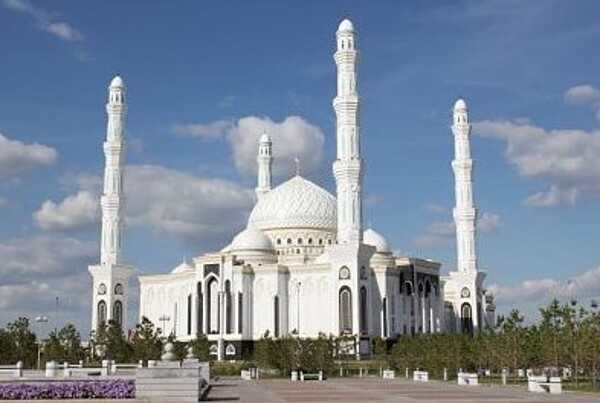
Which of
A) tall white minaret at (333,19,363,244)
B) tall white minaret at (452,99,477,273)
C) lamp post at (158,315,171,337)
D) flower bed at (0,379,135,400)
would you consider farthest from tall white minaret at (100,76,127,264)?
flower bed at (0,379,135,400)

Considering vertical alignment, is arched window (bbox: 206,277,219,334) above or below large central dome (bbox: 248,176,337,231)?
below

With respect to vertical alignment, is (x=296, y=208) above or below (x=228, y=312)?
above

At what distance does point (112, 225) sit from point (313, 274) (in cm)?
1807

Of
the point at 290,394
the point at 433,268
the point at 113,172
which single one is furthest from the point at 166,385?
the point at 433,268

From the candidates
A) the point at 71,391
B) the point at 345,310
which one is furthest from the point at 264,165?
the point at 71,391

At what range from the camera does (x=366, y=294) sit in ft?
227

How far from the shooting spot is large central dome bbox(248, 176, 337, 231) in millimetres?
82438

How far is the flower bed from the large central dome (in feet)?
190

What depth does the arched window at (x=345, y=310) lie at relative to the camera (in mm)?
68375

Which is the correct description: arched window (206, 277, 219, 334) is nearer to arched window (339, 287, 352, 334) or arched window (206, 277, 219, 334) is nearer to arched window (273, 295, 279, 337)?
arched window (273, 295, 279, 337)

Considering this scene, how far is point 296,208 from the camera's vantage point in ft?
272

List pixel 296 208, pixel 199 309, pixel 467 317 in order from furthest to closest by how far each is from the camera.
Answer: pixel 296 208 → pixel 467 317 → pixel 199 309

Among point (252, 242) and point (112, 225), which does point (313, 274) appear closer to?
point (252, 242)

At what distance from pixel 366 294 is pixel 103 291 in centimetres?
2413
